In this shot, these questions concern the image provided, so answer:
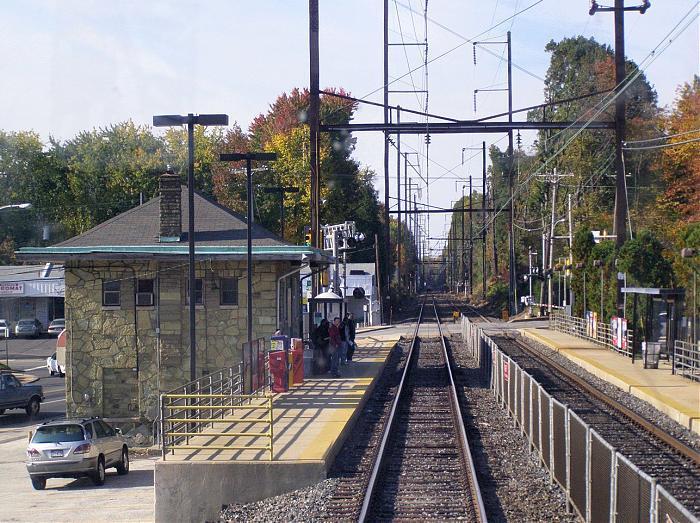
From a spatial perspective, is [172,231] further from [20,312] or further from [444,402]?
[20,312]

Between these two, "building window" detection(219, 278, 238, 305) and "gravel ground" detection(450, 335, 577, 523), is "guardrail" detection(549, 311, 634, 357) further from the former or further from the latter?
"building window" detection(219, 278, 238, 305)

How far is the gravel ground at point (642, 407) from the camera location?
57.3 feet

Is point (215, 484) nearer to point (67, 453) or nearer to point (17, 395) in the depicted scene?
point (67, 453)

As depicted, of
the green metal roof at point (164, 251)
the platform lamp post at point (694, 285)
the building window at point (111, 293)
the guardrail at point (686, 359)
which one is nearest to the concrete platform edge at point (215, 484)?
the guardrail at point (686, 359)

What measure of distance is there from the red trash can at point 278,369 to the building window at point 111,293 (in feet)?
30.1

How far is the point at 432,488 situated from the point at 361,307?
2245 inches

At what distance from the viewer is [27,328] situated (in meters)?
68.9

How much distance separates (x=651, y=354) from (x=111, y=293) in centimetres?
1683

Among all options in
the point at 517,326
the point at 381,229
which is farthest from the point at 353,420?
the point at 381,229

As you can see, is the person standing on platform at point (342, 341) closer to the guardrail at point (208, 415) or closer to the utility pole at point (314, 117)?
the utility pole at point (314, 117)

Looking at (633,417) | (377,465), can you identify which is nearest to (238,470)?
(377,465)

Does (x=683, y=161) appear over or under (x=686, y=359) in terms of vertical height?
over

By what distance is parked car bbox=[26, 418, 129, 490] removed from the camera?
20234 millimetres

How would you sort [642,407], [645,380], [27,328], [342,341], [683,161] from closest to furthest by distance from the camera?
[642,407] < [645,380] < [342,341] < [683,161] < [27,328]
